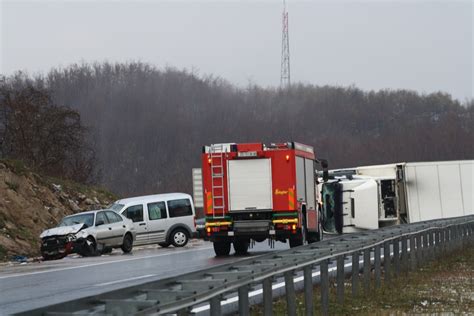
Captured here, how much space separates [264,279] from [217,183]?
1460 centimetres

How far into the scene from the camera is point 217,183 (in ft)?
80.0

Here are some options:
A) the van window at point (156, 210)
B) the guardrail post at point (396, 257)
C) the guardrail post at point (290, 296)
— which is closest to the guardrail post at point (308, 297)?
the guardrail post at point (290, 296)

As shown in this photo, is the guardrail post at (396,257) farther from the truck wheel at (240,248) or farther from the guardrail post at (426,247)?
the truck wheel at (240,248)

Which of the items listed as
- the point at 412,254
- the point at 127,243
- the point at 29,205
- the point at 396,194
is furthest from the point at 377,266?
the point at 29,205

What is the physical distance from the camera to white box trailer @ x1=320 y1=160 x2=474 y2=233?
32906 mm

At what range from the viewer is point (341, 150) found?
436 feet

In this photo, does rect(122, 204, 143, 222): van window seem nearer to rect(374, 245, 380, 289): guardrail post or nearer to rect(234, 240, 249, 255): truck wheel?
rect(234, 240, 249, 255): truck wheel

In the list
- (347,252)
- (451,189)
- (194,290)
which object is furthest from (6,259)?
(194,290)

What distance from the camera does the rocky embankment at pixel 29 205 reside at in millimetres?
32031

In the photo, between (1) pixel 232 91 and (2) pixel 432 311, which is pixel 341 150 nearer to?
(1) pixel 232 91

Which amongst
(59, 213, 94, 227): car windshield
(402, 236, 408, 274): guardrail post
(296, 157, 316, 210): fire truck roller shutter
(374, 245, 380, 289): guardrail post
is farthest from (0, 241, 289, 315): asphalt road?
(59, 213, 94, 227): car windshield

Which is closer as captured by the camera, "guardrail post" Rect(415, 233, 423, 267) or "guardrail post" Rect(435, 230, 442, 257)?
"guardrail post" Rect(415, 233, 423, 267)

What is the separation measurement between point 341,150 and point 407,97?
16191 millimetres

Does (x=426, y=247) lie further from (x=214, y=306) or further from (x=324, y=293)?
(x=214, y=306)
